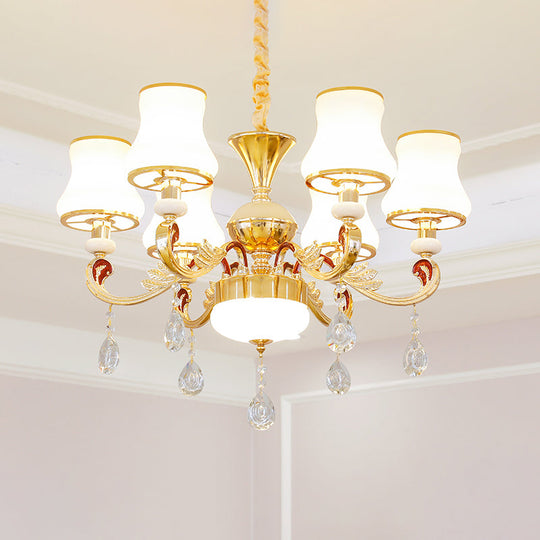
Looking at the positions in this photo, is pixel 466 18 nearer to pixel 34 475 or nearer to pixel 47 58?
pixel 47 58

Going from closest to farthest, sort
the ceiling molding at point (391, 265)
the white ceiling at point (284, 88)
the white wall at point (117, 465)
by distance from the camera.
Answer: the white ceiling at point (284, 88) → the ceiling molding at point (391, 265) → the white wall at point (117, 465)

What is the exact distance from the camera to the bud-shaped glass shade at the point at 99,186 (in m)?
1.62

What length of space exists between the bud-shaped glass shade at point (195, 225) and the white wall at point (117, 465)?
2012 millimetres

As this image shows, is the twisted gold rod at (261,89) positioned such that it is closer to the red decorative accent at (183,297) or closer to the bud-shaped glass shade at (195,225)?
the bud-shaped glass shade at (195,225)

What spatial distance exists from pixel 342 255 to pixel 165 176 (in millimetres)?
330

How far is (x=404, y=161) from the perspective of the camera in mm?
1607

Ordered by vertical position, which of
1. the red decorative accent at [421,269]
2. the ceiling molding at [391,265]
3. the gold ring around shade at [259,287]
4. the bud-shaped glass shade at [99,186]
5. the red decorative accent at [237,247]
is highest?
the ceiling molding at [391,265]

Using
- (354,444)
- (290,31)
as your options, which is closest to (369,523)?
(354,444)

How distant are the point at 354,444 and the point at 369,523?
0.35m

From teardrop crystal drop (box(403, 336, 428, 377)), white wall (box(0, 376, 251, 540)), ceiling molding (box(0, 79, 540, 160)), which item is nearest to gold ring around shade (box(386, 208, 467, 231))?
teardrop crystal drop (box(403, 336, 428, 377))

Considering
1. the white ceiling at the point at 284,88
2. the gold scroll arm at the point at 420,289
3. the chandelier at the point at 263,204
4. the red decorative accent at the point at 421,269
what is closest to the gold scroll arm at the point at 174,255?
the chandelier at the point at 263,204

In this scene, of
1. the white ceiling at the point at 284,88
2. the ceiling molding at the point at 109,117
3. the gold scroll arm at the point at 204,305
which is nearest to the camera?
the gold scroll arm at the point at 204,305

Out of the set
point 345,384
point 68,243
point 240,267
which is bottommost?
point 345,384

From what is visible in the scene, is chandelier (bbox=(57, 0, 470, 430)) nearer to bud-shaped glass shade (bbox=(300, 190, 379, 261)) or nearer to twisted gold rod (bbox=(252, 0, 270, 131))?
twisted gold rod (bbox=(252, 0, 270, 131))
